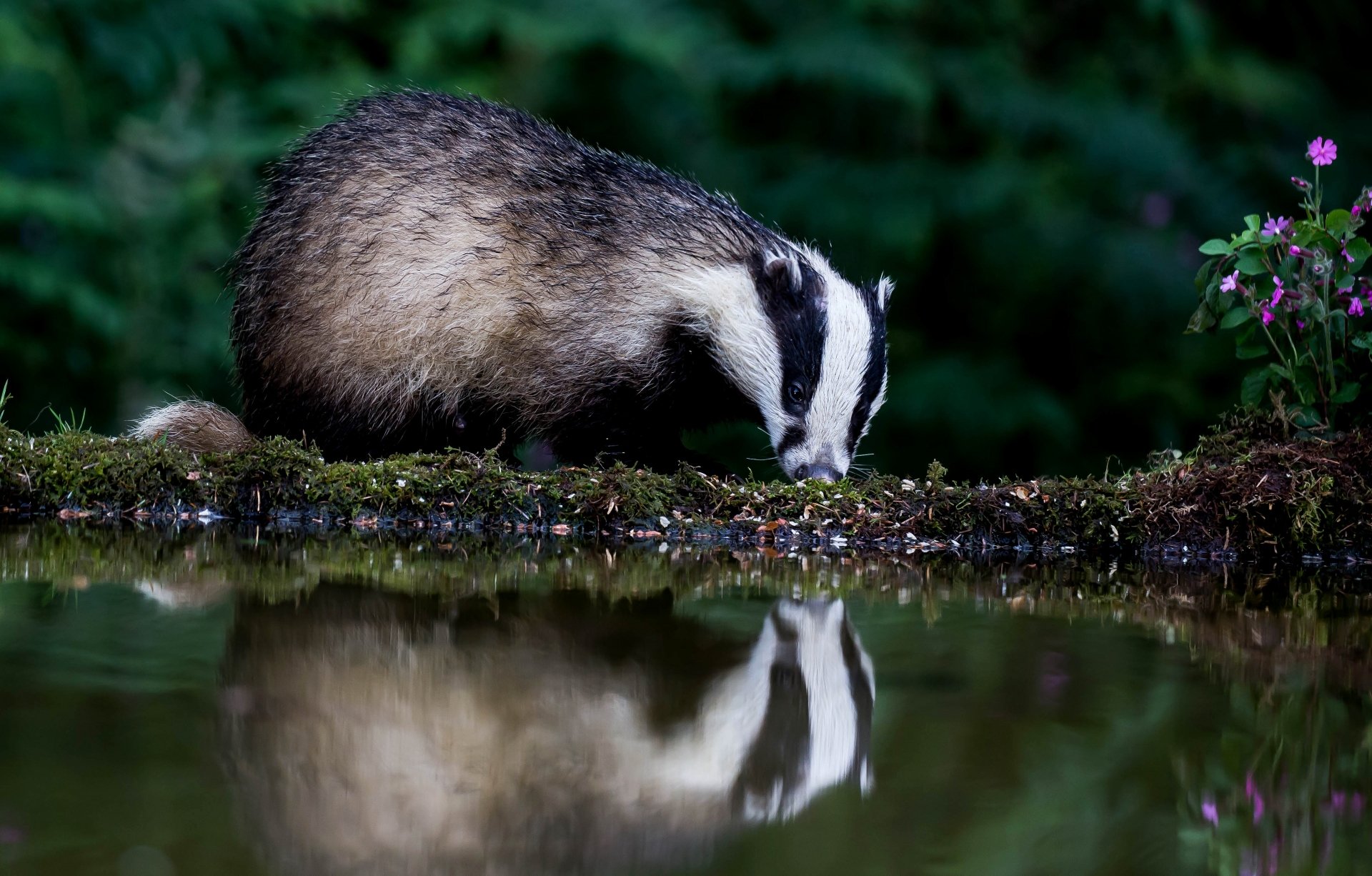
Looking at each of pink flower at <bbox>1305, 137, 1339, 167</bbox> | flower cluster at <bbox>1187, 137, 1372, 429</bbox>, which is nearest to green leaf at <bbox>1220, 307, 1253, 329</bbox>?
flower cluster at <bbox>1187, 137, 1372, 429</bbox>

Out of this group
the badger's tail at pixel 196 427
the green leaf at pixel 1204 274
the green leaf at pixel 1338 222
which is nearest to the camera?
the green leaf at pixel 1338 222

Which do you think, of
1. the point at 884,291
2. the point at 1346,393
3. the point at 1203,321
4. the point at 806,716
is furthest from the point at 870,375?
the point at 806,716

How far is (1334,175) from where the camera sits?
371 inches

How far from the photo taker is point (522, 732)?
227 cm

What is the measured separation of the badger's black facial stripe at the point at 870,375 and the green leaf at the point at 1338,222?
1482 mm

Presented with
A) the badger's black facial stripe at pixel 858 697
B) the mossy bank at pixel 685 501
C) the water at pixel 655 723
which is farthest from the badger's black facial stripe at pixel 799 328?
the badger's black facial stripe at pixel 858 697

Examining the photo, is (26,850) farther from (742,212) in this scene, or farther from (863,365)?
(742,212)

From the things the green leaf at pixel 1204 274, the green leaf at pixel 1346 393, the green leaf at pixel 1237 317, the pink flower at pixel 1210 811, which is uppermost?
the green leaf at pixel 1204 274

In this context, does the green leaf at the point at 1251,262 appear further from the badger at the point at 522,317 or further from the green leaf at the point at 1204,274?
→ the badger at the point at 522,317

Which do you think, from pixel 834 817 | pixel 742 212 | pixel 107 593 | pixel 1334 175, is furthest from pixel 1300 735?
pixel 1334 175

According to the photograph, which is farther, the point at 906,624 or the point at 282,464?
the point at 282,464

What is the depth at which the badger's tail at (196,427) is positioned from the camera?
523 centimetres

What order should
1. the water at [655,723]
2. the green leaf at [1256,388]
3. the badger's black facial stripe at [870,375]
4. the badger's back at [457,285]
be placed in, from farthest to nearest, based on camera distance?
the badger's back at [457,285] → the badger's black facial stripe at [870,375] → the green leaf at [1256,388] → the water at [655,723]

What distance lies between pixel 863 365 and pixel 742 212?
985 mm
